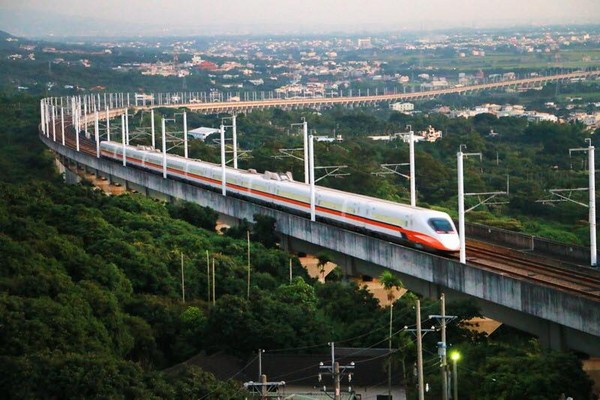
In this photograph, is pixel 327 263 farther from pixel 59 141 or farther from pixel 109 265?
pixel 59 141

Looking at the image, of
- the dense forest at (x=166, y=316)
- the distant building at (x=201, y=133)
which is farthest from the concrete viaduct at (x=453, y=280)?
the distant building at (x=201, y=133)

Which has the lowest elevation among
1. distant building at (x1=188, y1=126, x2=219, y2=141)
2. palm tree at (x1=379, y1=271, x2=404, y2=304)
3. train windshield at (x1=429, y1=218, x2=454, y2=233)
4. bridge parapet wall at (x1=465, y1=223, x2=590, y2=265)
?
distant building at (x1=188, y1=126, x2=219, y2=141)

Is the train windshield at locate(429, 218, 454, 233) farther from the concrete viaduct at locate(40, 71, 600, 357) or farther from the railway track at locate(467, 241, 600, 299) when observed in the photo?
the concrete viaduct at locate(40, 71, 600, 357)

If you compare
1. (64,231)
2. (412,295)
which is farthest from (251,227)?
(412,295)

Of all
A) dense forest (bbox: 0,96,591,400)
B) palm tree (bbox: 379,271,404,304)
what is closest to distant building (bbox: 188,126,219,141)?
dense forest (bbox: 0,96,591,400)

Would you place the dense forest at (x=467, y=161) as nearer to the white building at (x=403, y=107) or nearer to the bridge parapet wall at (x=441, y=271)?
the bridge parapet wall at (x=441, y=271)

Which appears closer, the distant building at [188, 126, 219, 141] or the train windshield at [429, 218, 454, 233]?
the train windshield at [429, 218, 454, 233]

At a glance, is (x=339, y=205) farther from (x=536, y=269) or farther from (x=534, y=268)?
(x=536, y=269)
